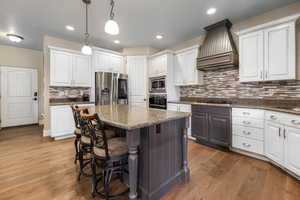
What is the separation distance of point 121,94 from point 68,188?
2910mm

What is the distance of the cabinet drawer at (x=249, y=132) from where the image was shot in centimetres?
231

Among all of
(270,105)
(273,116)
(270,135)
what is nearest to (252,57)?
(270,105)

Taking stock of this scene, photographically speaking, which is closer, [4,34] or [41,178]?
[41,178]

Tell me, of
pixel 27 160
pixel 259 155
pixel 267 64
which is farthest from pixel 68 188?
pixel 267 64

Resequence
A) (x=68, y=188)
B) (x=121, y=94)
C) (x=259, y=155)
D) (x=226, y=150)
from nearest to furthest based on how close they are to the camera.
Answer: (x=68, y=188)
(x=259, y=155)
(x=226, y=150)
(x=121, y=94)

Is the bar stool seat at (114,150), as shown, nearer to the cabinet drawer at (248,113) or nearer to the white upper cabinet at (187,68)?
the cabinet drawer at (248,113)

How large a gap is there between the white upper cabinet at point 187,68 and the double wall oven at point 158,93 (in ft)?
1.42

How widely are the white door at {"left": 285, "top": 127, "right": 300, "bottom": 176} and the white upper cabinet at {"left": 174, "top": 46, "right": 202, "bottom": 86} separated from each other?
2057 millimetres

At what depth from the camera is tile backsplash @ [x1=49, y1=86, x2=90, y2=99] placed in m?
3.79

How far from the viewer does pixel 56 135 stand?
334 centimetres

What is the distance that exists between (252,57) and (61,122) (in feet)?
14.6

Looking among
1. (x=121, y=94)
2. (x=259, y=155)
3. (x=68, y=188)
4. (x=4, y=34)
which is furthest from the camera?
(x=121, y=94)

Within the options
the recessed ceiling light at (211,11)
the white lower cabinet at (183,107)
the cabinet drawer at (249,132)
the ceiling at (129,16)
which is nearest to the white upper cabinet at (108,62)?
the ceiling at (129,16)

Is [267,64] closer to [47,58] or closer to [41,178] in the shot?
[41,178]
